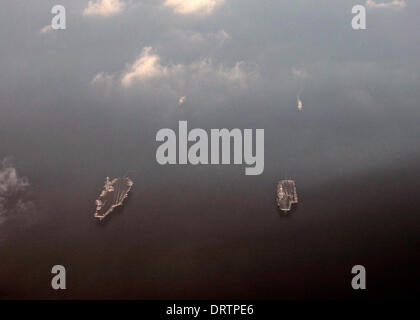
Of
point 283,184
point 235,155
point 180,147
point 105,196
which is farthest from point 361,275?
point 105,196

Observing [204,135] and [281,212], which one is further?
[204,135]

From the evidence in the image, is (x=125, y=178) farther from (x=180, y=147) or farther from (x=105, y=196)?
(x=180, y=147)

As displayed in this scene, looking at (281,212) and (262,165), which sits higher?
(262,165)
